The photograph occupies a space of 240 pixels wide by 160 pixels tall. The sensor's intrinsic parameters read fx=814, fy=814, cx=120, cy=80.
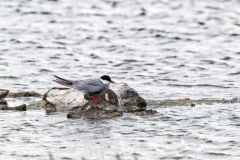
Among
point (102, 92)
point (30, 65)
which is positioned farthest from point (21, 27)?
point (102, 92)

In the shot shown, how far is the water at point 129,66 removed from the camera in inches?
545

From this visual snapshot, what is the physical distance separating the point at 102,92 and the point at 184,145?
130 inches

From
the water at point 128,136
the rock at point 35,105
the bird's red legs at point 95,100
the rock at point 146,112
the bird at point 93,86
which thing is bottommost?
the water at point 128,136

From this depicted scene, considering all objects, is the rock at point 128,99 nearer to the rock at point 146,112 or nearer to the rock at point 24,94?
the rock at point 146,112

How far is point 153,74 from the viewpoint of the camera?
21.4m

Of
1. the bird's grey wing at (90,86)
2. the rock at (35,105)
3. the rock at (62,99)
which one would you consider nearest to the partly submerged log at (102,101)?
the rock at (62,99)

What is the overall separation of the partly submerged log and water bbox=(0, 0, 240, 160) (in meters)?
0.50

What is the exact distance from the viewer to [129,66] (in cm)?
2261

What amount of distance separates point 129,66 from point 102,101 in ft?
20.1

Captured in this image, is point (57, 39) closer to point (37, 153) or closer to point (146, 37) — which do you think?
point (146, 37)

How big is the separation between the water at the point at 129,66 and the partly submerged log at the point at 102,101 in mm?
496

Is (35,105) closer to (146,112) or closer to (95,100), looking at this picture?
(95,100)

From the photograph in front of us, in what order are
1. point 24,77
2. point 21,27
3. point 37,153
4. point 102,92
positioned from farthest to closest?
point 21,27 < point 24,77 < point 102,92 < point 37,153

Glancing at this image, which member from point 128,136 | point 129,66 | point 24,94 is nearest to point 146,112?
point 128,136
